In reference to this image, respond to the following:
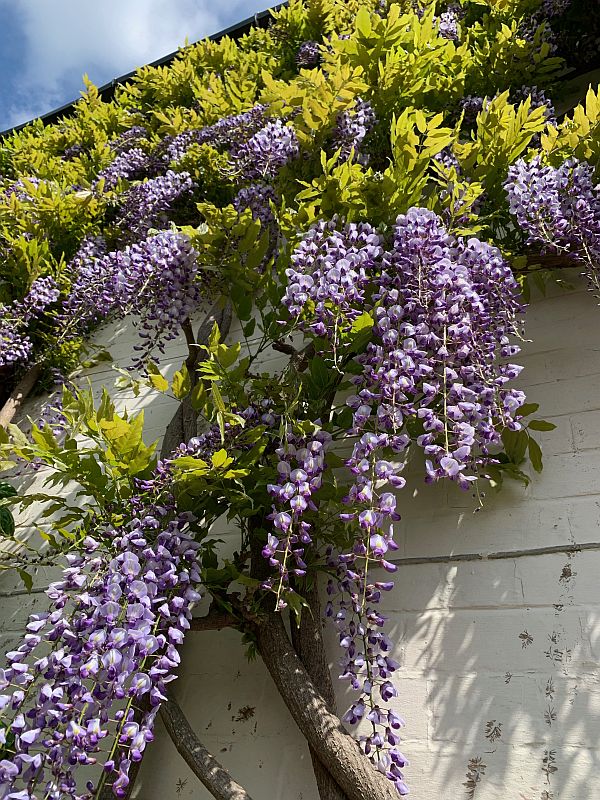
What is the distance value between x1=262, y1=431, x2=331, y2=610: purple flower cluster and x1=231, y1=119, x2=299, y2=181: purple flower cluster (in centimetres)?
118

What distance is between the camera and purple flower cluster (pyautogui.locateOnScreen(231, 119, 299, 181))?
83.8 inches

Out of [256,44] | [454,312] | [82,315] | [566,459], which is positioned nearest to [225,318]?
[82,315]

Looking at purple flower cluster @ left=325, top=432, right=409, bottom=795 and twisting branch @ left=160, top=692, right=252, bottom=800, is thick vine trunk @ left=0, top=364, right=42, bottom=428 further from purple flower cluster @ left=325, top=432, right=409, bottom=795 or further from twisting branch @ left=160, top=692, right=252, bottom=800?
purple flower cluster @ left=325, top=432, right=409, bottom=795

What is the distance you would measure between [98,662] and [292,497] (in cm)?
42

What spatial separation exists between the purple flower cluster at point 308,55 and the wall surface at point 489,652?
2293 millimetres

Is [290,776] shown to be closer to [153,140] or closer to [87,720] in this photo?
[87,720]

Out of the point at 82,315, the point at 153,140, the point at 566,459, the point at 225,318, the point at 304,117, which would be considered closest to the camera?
the point at 566,459

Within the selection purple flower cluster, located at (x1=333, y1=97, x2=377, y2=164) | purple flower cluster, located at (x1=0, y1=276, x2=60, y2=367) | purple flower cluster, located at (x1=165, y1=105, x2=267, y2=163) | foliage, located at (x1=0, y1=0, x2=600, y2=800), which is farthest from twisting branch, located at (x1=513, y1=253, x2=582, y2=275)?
purple flower cluster, located at (x1=0, y1=276, x2=60, y2=367)

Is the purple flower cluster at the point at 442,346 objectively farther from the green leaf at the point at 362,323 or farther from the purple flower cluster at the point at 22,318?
the purple flower cluster at the point at 22,318

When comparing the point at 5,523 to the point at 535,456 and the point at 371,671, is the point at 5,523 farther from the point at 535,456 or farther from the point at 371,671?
the point at 535,456

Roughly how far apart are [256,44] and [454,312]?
3019mm

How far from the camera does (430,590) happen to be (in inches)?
54.3

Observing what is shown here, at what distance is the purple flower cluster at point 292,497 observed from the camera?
1.14 m

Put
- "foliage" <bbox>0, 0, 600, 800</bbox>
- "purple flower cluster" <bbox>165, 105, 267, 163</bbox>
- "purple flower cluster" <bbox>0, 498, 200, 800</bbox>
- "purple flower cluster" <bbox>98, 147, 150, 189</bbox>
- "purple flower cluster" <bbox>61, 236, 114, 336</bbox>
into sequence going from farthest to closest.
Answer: "purple flower cluster" <bbox>98, 147, 150, 189</bbox>, "purple flower cluster" <bbox>165, 105, 267, 163</bbox>, "purple flower cluster" <bbox>61, 236, 114, 336</bbox>, "foliage" <bbox>0, 0, 600, 800</bbox>, "purple flower cluster" <bbox>0, 498, 200, 800</bbox>
